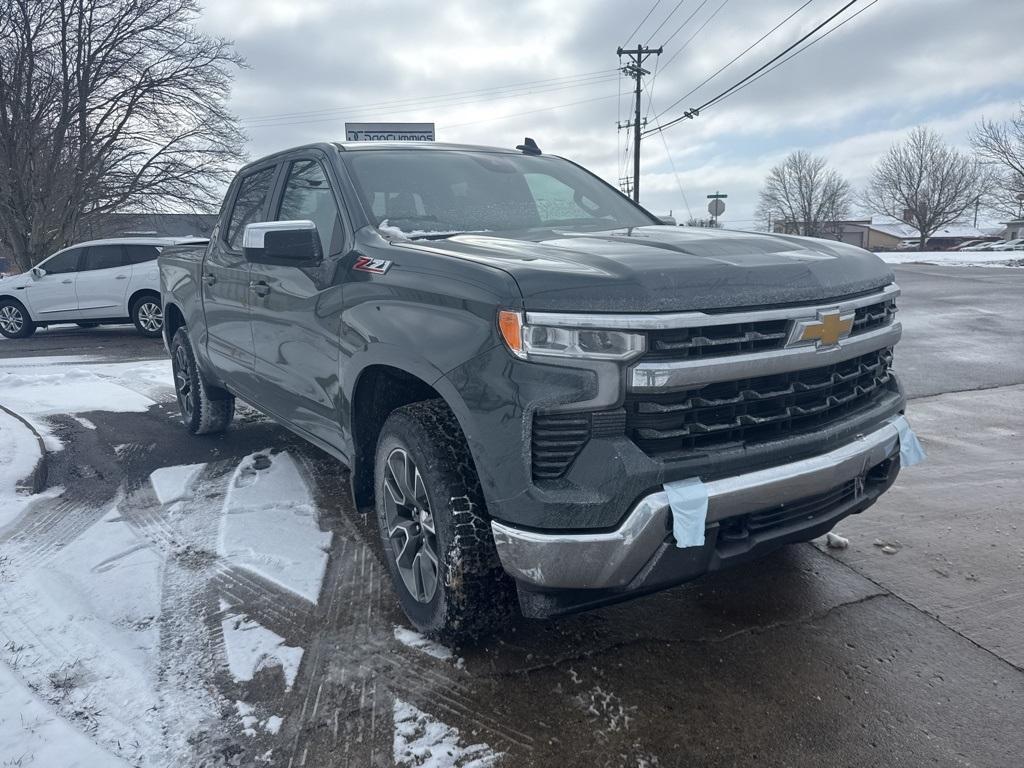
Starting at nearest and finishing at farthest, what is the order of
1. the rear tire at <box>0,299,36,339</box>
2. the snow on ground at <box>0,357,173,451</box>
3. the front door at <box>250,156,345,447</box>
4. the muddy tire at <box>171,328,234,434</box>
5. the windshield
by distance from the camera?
the front door at <box>250,156,345,447</box> → the windshield → the muddy tire at <box>171,328,234,434</box> → the snow on ground at <box>0,357,173,451</box> → the rear tire at <box>0,299,36,339</box>

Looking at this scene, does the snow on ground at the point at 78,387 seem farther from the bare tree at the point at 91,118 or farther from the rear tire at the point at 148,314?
the bare tree at the point at 91,118

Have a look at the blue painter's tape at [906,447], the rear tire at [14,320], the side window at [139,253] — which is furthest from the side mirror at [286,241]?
the rear tire at [14,320]

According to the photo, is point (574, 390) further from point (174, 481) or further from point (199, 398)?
point (199, 398)

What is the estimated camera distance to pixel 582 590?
2225mm

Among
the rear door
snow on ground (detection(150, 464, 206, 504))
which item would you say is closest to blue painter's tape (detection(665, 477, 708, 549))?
snow on ground (detection(150, 464, 206, 504))

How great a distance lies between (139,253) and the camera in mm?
12742

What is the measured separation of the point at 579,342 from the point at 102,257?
13.2m

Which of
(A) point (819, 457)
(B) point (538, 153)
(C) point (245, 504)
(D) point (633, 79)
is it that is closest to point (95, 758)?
(C) point (245, 504)

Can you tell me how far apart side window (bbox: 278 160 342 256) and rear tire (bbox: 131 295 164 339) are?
9820mm

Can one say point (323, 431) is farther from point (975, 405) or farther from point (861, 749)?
point (975, 405)

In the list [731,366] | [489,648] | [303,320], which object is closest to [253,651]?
[489,648]

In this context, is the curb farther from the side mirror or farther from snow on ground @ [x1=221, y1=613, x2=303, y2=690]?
the side mirror

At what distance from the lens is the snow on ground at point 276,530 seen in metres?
3.39

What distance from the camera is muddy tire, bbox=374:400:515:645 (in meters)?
2.42
